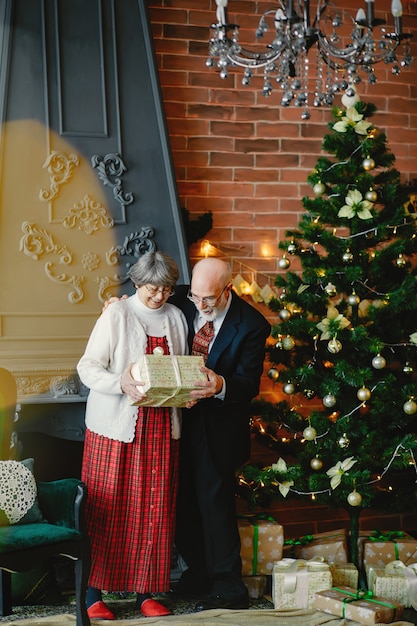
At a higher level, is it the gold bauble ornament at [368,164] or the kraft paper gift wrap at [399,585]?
the gold bauble ornament at [368,164]

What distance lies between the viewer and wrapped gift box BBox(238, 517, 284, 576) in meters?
3.96

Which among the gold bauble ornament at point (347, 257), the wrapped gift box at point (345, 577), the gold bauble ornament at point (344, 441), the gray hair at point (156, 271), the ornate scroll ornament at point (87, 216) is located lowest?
the wrapped gift box at point (345, 577)

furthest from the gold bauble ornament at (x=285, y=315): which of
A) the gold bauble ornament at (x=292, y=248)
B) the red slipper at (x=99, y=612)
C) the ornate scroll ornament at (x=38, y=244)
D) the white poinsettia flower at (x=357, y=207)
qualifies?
the red slipper at (x=99, y=612)

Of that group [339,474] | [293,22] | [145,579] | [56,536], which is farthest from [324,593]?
[293,22]

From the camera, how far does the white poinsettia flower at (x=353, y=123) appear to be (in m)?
3.90

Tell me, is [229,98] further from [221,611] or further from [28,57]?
[221,611]

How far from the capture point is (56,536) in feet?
10.7

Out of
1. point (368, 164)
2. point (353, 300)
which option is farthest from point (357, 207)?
point (353, 300)

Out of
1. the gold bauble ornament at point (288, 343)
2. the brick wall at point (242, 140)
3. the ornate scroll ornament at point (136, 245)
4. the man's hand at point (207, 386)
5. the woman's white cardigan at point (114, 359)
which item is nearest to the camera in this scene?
the man's hand at point (207, 386)

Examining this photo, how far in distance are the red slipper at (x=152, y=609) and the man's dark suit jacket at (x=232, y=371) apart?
67 cm

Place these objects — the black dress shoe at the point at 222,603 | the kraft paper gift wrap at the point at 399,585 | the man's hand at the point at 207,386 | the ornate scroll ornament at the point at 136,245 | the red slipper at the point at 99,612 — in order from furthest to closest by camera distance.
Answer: the ornate scroll ornament at the point at 136,245
the kraft paper gift wrap at the point at 399,585
the black dress shoe at the point at 222,603
the red slipper at the point at 99,612
the man's hand at the point at 207,386

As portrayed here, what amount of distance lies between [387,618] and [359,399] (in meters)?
0.99

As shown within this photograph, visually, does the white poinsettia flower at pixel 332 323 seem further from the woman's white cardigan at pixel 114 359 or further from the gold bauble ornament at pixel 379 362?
the woman's white cardigan at pixel 114 359

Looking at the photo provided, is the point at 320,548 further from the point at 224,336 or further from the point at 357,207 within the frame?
the point at 357,207
